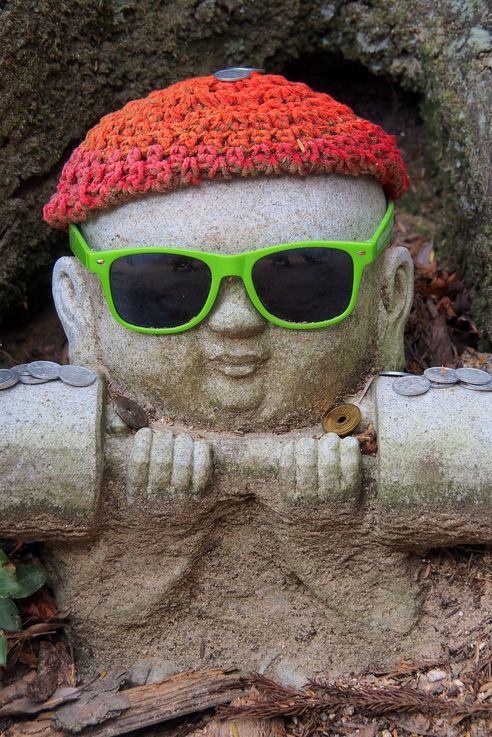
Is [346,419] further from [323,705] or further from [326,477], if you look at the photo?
[323,705]

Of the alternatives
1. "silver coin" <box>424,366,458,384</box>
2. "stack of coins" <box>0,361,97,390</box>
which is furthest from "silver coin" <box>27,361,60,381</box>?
"silver coin" <box>424,366,458,384</box>

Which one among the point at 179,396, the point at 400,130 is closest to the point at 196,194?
the point at 179,396

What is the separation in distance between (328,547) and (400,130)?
6.68 ft

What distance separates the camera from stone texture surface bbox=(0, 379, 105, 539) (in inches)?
84.2

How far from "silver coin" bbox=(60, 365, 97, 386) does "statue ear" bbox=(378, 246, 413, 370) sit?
0.83 metres

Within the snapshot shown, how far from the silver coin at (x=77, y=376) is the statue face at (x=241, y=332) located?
0.28 feet

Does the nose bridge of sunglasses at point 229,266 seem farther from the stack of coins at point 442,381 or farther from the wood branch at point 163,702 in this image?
the wood branch at point 163,702

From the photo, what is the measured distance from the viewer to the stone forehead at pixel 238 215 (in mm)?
2174

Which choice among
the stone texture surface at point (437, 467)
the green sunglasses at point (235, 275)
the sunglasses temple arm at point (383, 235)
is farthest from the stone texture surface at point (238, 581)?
the sunglasses temple arm at point (383, 235)

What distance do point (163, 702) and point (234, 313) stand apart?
3.48 feet

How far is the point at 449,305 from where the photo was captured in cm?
317

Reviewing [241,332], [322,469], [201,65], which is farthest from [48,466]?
[201,65]

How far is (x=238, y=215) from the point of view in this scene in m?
2.17

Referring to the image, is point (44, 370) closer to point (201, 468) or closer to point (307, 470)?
point (201, 468)
